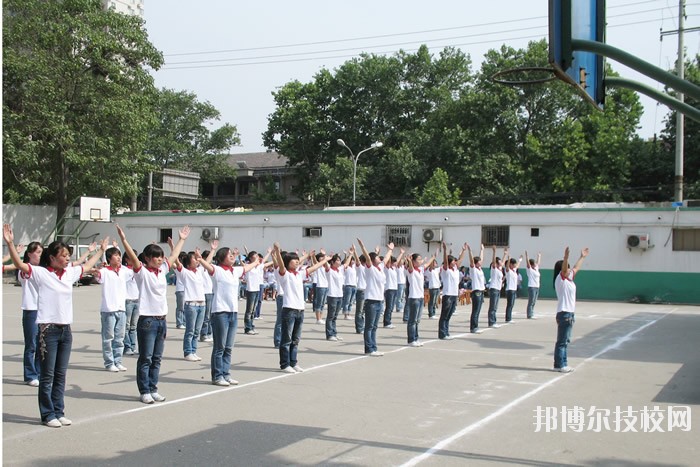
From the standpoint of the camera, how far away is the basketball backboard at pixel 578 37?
14.7ft

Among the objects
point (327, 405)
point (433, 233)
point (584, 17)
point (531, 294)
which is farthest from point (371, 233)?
point (584, 17)

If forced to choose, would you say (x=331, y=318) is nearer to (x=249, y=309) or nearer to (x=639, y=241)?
(x=249, y=309)

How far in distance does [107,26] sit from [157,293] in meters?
33.4

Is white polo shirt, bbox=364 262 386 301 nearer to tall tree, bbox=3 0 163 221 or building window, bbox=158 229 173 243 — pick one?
tall tree, bbox=3 0 163 221

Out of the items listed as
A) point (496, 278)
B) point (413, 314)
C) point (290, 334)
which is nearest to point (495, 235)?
point (496, 278)

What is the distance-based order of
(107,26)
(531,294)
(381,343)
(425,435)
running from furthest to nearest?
(107,26) < (531,294) < (381,343) < (425,435)

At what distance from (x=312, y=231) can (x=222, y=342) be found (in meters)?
25.3

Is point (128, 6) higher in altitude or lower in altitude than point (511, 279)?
higher

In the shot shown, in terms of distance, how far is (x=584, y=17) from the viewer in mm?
4918

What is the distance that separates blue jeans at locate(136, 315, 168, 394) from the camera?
8719 mm

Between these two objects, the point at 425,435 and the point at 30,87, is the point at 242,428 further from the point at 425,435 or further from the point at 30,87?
the point at 30,87

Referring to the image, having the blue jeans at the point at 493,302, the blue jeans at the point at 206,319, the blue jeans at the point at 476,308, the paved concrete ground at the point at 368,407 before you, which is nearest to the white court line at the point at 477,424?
the paved concrete ground at the point at 368,407

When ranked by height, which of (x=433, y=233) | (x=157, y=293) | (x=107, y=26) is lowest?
(x=157, y=293)

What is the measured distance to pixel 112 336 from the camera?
11.1 metres
